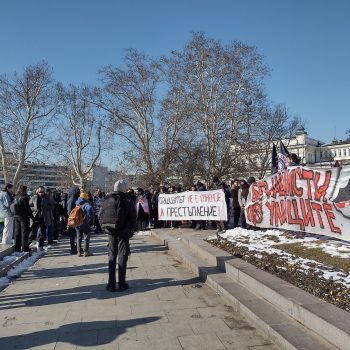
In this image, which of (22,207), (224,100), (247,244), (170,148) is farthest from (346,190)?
(170,148)

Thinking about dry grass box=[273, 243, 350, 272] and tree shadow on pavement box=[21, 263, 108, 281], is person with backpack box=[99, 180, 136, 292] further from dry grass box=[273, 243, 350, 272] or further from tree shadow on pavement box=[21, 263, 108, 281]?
dry grass box=[273, 243, 350, 272]

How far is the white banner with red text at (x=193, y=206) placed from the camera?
13.6 metres

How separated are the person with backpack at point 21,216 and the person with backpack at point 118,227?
4.61 metres

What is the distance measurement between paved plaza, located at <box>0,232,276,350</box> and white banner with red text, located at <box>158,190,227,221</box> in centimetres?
477

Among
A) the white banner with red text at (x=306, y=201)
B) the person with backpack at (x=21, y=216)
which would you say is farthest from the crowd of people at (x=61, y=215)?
the white banner with red text at (x=306, y=201)

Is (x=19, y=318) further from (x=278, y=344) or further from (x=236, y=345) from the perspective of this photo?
(x=278, y=344)

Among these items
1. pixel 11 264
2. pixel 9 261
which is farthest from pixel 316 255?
pixel 9 261

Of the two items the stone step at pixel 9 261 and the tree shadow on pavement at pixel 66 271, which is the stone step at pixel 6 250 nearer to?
the stone step at pixel 9 261

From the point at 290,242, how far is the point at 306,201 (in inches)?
45.0

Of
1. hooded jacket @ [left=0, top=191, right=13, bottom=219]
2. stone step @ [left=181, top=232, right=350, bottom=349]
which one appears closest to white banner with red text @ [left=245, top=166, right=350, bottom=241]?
stone step @ [left=181, top=232, right=350, bottom=349]

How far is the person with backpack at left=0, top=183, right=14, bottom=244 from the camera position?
1155 centimetres

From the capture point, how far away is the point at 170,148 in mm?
33219

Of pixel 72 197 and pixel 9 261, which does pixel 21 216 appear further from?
pixel 72 197

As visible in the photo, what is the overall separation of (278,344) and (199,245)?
219 inches
